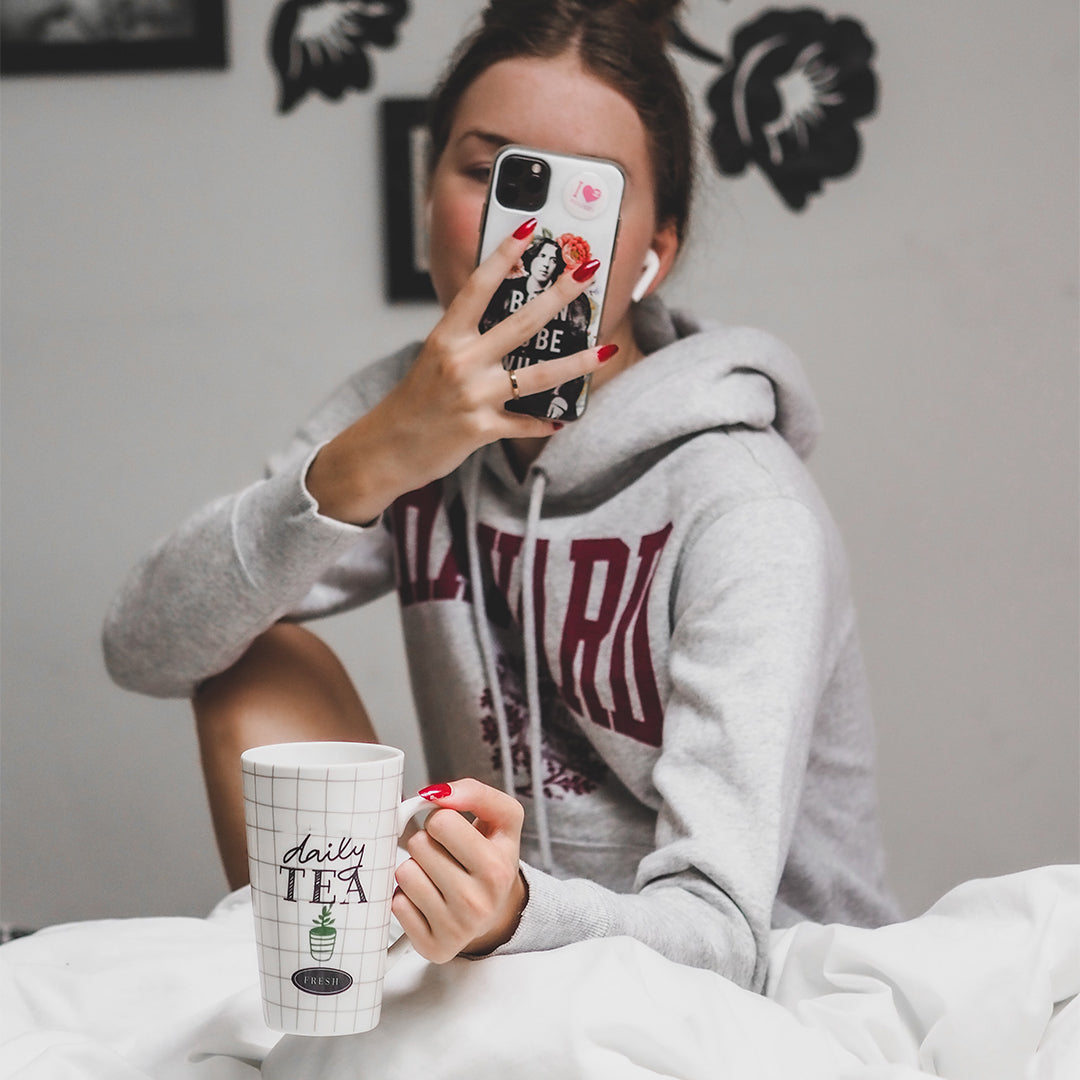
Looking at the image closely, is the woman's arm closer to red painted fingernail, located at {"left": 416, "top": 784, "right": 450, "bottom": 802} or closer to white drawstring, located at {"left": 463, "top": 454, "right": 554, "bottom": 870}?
white drawstring, located at {"left": 463, "top": 454, "right": 554, "bottom": 870}

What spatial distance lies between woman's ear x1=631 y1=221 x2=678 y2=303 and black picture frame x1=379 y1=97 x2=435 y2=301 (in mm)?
692

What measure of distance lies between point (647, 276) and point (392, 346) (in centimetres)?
79

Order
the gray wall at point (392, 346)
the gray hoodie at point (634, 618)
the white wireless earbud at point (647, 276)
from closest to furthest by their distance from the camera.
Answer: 1. the gray hoodie at point (634, 618)
2. the white wireless earbud at point (647, 276)
3. the gray wall at point (392, 346)

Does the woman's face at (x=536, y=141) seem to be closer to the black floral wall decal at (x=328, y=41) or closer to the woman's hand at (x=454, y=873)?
the woman's hand at (x=454, y=873)

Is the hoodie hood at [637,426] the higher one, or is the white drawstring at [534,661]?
the hoodie hood at [637,426]

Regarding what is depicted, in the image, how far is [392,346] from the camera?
66.3 inches

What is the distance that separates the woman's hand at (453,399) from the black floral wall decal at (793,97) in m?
0.91

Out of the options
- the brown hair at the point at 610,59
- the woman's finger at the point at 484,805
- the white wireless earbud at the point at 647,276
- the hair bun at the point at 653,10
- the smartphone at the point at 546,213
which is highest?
the hair bun at the point at 653,10

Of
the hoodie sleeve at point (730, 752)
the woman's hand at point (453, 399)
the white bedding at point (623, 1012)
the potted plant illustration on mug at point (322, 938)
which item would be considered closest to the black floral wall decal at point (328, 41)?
the woman's hand at point (453, 399)

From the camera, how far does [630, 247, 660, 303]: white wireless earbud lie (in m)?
0.95

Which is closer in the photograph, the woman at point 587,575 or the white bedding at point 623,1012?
the white bedding at point 623,1012

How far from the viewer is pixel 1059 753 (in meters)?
1.61

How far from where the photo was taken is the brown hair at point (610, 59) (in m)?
0.92

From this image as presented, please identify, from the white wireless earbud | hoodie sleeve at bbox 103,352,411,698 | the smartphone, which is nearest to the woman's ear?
the white wireless earbud
